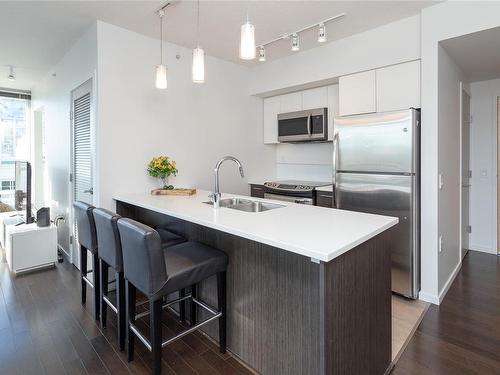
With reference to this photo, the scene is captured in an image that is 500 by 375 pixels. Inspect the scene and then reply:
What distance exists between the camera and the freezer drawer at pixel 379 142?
2.63m

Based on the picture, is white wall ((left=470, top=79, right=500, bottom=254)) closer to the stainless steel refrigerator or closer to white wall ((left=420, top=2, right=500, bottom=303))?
white wall ((left=420, top=2, right=500, bottom=303))

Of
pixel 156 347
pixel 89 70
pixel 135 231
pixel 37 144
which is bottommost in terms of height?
pixel 156 347

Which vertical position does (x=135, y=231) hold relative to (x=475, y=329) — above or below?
above

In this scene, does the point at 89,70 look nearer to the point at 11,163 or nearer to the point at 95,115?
the point at 95,115

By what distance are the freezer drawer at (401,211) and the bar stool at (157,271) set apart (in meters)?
1.65

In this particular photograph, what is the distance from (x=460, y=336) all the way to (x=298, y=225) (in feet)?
5.33

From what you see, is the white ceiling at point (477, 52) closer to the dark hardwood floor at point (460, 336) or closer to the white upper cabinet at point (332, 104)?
the white upper cabinet at point (332, 104)

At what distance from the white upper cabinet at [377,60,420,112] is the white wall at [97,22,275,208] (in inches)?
72.5

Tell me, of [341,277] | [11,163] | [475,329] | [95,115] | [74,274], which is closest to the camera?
[341,277]

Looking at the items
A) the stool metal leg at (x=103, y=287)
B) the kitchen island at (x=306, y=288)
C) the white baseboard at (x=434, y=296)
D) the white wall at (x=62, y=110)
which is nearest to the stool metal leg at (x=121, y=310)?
the stool metal leg at (x=103, y=287)

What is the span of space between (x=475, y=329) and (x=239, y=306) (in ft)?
5.92

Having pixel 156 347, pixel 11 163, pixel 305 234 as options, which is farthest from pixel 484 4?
pixel 11 163

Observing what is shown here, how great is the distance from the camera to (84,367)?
1893mm

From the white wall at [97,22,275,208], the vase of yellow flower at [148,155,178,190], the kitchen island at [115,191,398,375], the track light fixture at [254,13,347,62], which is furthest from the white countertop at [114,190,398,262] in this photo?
the track light fixture at [254,13,347,62]
